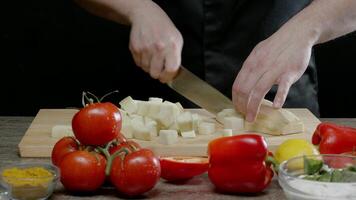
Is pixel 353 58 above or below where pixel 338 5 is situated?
below

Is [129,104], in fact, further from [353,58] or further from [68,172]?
[353,58]

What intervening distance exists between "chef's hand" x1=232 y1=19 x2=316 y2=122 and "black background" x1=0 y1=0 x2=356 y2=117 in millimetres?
1055

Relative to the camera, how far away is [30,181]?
5.73 ft

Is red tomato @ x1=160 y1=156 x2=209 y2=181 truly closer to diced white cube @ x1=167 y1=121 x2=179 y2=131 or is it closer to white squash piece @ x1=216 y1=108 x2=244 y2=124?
diced white cube @ x1=167 y1=121 x2=179 y2=131

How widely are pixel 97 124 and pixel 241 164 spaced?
33 cm

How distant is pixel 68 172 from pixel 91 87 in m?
1.67

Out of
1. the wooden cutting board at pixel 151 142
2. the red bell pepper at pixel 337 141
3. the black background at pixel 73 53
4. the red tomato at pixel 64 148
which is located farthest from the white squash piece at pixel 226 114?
the black background at pixel 73 53

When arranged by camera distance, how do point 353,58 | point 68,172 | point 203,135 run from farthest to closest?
point 353,58 → point 203,135 → point 68,172

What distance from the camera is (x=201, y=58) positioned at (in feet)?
9.39

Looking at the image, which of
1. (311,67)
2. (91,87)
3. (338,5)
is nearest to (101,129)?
(338,5)

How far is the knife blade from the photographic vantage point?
8.16 feet

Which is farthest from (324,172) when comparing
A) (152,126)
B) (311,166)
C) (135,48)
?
(135,48)

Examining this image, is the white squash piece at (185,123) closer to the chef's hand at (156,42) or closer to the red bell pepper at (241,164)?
the chef's hand at (156,42)

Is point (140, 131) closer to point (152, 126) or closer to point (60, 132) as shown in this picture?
point (152, 126)
